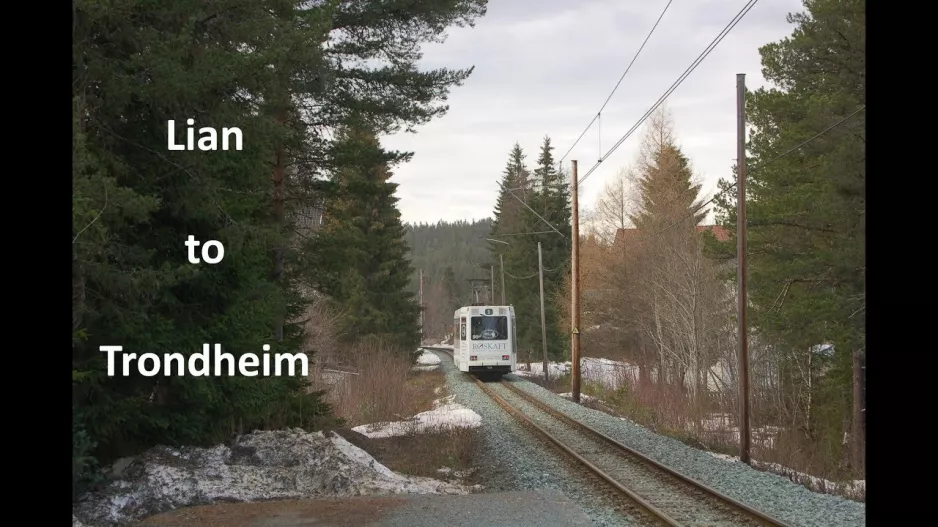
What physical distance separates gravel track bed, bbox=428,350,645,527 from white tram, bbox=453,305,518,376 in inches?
468

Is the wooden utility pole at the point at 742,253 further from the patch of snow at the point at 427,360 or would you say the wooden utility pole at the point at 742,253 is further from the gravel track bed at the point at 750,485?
the patch of snow at the point at 427,360

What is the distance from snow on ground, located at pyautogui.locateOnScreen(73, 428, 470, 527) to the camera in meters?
8.23

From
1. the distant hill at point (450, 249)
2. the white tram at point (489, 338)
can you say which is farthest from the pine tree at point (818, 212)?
the distant hill at point (450, 249)

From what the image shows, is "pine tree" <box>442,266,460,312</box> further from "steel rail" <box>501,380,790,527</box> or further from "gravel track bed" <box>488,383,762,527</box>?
"gravel track bed" <box>488,383,762,527</box>

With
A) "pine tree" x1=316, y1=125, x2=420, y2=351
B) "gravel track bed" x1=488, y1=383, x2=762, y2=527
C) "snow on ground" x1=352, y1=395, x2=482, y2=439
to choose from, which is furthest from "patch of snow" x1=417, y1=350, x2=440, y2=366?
"gravel track bed" x1=488, y1=383, x2=762, y2=527

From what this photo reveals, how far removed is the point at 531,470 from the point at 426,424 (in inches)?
242

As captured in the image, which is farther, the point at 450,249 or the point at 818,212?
the point at 450,249

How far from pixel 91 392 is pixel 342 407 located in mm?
13017

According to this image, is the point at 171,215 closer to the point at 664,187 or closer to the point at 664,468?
the point at 664,468

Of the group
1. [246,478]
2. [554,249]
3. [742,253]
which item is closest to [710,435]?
[742,253]

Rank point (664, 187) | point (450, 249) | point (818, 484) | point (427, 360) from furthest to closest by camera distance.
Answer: point (450, 249)
point (427, 360)
point (664, 187)
point (818, 484)

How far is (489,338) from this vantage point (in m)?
30.3
